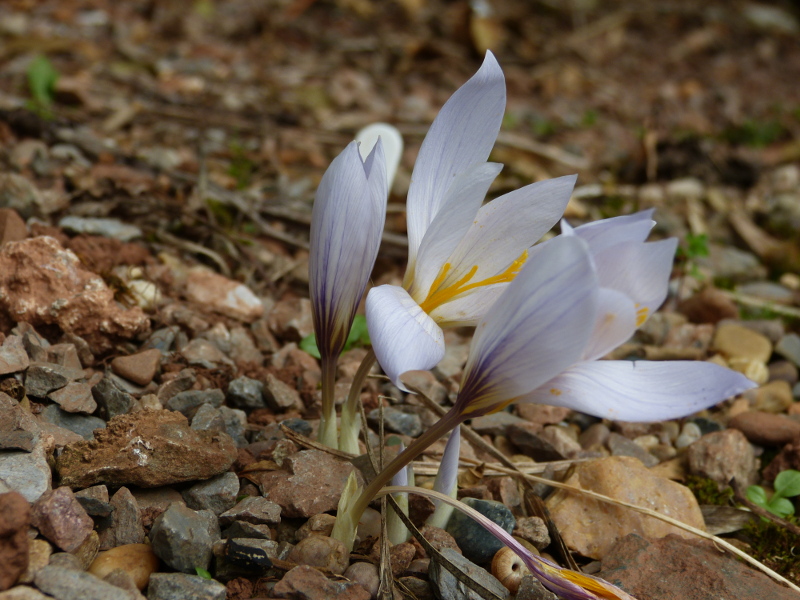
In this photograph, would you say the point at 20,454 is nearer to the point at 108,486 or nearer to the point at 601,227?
the point at 108,486

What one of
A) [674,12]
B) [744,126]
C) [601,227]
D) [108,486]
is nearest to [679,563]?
[601,227]

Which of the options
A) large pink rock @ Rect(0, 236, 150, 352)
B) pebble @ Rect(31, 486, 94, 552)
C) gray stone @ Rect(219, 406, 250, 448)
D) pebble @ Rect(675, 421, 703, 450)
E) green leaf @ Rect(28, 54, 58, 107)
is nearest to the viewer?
pebble @ Rect(31, 486, 94, 552)

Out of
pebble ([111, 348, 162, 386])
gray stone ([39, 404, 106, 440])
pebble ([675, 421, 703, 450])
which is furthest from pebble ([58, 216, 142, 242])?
pebble ([675, 421, 703, 450])

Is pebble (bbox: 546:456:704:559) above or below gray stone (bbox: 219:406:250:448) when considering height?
below

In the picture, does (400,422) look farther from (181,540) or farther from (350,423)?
(181,540)

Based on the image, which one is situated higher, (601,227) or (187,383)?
(601,227)

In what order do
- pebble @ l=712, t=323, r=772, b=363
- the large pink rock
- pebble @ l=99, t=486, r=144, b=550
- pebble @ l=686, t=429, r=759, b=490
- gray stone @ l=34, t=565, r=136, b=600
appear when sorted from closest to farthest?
gray stone @ l=34, t=565, r=136, b=600
pebble @ l=99, t=486, r=144, b=550
the large pink rock
pebble @ l=686, t=429, r=759, b=490
pebble @ l=712, t=323, r=772, b=363

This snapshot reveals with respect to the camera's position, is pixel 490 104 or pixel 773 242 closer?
pixel 490 104

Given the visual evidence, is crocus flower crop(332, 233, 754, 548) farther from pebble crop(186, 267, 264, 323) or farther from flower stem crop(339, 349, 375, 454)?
pebble crop(186, 267, 264, 323)
